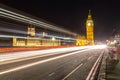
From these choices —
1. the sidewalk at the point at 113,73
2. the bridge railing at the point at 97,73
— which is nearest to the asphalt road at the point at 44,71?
the bridge railing at the point at 97,73

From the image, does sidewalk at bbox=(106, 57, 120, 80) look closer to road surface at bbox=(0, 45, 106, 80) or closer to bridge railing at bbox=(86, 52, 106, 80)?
bridge railing at bbox=(86, 52, 106, 80)

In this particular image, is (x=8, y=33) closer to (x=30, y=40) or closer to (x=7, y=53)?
(x=7, y=53)

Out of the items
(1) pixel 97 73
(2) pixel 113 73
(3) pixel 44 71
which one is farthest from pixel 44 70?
(2) pixel 113 73

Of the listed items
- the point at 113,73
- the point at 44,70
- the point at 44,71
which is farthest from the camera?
the point at 44,70

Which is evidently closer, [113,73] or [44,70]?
[113,73]

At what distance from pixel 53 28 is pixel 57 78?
26.1 m

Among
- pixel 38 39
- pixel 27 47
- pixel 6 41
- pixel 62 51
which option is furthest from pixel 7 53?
pixel 62 51

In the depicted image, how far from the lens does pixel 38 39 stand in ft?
94.6

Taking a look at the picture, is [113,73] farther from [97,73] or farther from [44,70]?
[44,70]

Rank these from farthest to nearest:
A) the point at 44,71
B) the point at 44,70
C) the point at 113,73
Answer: the point at 44,70
the point at 44,71
the point at 113,73

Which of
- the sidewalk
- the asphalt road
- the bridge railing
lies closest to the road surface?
the asphalt road

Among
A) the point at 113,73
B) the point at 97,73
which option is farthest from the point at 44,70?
the point at 113,73

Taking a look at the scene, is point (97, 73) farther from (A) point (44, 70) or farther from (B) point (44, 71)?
(A) point (44, 70)

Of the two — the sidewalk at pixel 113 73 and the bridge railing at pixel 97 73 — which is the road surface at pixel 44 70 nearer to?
the bridge railing at pixel 97 73
